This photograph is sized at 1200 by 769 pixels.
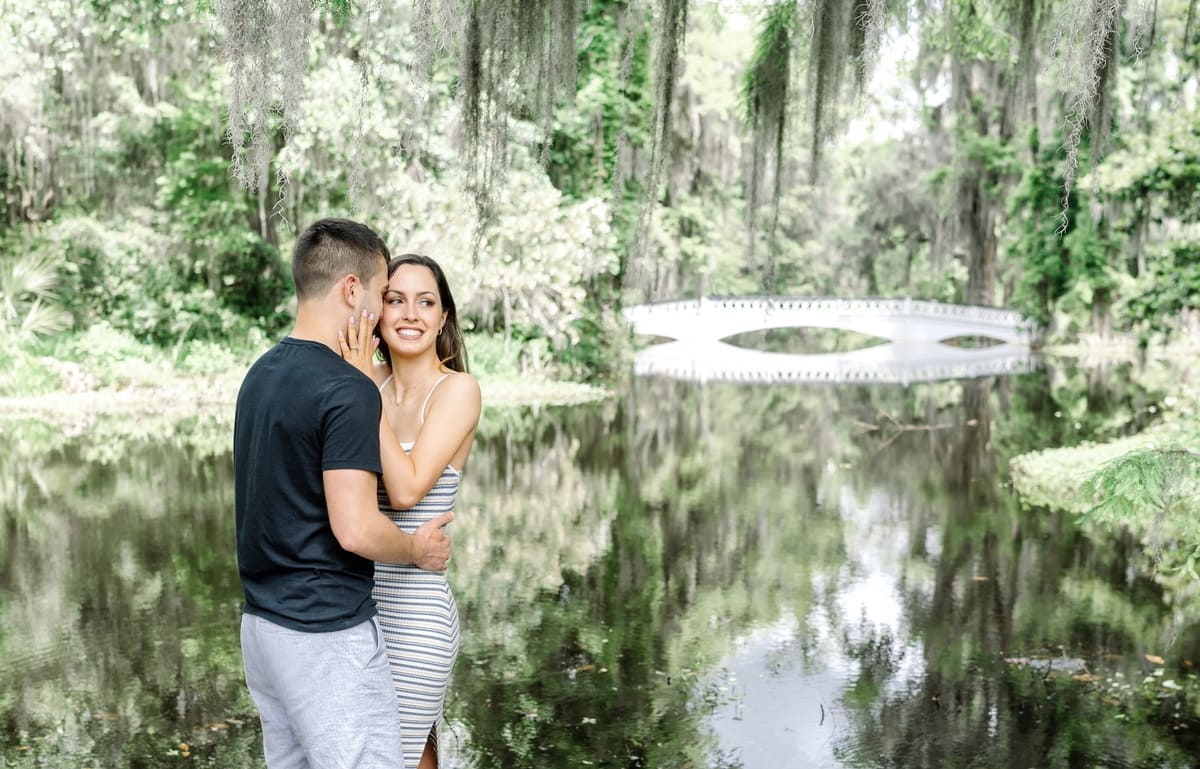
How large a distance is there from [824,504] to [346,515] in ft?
28.0

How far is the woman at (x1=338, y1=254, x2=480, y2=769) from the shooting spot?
2462mm

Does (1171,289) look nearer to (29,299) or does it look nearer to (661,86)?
(661,86)

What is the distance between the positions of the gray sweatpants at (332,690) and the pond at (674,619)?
2168 millimetres

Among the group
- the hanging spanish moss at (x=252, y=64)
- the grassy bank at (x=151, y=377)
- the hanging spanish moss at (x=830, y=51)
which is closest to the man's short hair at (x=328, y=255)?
the hanging spanish moss at (x=252, y=64)

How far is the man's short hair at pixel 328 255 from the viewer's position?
2350 millimetres

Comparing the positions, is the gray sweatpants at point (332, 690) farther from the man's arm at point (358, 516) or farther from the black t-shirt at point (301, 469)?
the man's arm at point (358, 516)

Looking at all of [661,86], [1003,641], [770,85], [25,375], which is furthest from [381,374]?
[25,375]

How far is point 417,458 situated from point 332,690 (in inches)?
20.6

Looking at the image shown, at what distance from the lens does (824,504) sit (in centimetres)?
1035

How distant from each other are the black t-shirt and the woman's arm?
15cm

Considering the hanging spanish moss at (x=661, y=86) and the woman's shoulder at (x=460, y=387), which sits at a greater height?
the hanging spanish moss at (x=661, y=86)

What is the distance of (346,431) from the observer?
2230mm

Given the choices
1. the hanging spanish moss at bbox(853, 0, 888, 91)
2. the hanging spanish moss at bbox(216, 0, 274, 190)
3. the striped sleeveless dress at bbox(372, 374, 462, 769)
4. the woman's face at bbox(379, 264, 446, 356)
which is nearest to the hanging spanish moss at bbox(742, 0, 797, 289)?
the hanging spanish moss at bbox(853, 0, 888, 91)

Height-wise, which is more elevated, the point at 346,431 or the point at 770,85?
the point at 770,85
